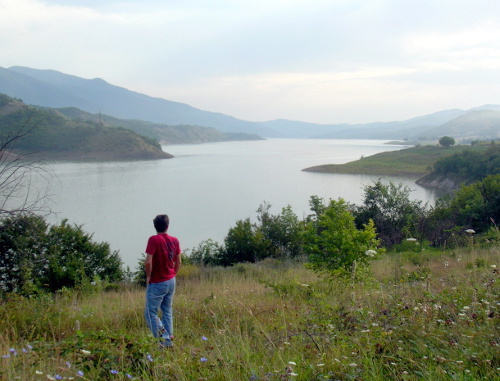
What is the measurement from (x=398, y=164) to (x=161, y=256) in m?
69.2

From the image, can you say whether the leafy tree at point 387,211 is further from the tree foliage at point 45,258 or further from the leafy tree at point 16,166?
the leafy tree at point 16,166

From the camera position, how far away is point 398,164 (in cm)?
6931

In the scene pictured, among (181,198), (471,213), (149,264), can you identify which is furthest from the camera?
(181,198)

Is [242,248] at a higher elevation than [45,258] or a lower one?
lower

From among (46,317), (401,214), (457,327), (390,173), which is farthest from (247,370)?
(390,173)

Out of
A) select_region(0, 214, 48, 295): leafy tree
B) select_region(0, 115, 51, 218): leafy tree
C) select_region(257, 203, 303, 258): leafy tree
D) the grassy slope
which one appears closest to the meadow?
select_region(0, 115, 51, 218): leafy tree

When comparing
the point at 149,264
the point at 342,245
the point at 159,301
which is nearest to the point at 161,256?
the point at 149,264

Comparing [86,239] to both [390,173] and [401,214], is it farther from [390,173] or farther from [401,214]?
[390,173]

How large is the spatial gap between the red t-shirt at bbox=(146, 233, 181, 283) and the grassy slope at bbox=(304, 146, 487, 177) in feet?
188

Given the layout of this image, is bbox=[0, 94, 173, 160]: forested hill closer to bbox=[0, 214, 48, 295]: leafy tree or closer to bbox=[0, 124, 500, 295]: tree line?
bbox=[0, 124, 500, 295]: tree line

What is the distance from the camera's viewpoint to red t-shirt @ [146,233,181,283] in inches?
183

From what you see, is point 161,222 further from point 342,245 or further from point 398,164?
point 398,164

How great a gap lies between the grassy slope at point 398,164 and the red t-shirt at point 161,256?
5717 centimetres

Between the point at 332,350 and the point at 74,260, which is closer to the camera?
the point at 332,350
